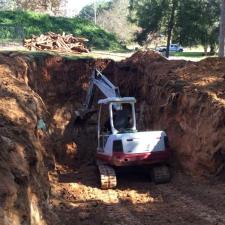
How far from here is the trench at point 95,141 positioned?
9.20 metres

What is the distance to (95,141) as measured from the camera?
19.9m

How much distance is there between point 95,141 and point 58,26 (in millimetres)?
24101

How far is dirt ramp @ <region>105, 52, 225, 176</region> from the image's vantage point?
1370 cm

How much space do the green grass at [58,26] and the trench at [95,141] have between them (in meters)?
16.9

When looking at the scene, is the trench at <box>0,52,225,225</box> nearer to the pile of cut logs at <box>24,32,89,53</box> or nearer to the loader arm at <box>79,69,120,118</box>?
the loader arm at <box>79,69,120,118</box>

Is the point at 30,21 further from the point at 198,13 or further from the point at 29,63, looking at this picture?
the point at 29,63

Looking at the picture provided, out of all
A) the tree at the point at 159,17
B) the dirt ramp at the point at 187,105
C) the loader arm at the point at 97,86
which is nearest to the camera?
the dirt ramp at the point at 187,105

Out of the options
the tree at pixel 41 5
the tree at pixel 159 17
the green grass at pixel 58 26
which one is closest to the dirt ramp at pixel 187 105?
the tree at pixel 159 17

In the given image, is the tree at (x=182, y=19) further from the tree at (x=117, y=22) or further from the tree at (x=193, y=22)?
the tree at (x=117, y=22)

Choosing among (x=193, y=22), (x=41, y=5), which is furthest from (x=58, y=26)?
(x=41, y=5)

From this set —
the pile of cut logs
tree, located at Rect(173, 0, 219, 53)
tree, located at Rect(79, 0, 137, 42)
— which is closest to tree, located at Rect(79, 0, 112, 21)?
tree, located at Rect(79, 0, 137, 42)

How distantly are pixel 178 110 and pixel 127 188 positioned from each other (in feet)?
10.5

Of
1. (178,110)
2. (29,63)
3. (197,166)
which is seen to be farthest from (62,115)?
(197,166)

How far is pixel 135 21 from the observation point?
42031mm
